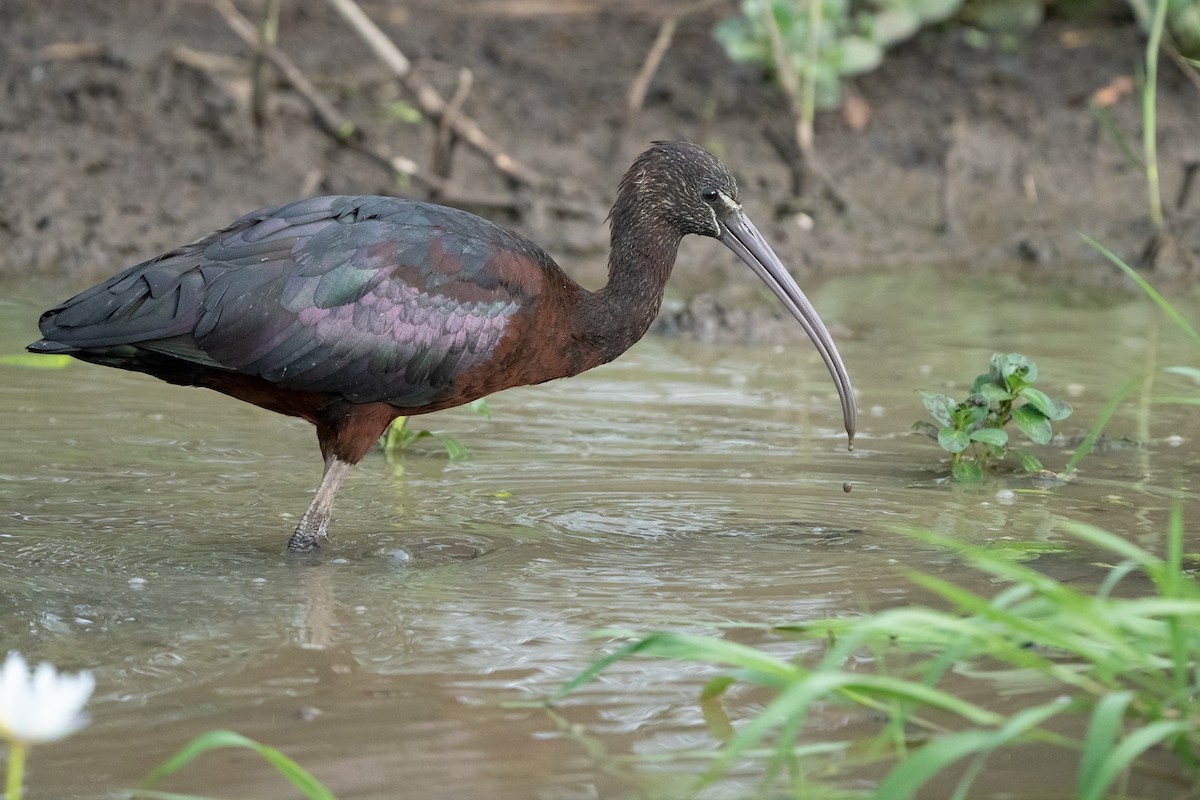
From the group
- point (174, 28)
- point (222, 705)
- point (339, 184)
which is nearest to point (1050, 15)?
point (339, 184)

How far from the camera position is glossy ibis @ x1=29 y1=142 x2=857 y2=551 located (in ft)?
16.6

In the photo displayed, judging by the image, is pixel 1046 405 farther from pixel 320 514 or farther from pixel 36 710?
pixel 36 710

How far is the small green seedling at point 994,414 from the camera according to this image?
19.1 ft

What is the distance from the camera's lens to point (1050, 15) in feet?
41.1

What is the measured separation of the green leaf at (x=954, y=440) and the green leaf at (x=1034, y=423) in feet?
0.73

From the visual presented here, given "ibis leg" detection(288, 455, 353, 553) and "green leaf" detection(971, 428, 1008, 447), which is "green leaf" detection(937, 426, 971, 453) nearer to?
"green leaf" detection(971, 428, 1008, 447)

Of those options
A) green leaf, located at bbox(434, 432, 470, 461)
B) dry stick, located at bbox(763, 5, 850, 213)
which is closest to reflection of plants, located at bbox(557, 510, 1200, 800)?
green leaf, located at bbox(434, 432, 470, 461)

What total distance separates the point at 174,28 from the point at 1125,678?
9690 millimetres

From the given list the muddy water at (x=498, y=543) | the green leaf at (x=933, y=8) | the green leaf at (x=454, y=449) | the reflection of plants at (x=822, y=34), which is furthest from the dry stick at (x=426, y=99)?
the green leaf at (x=454, y=449)

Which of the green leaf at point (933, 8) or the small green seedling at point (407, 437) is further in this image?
the green leaf at point (933, 8)

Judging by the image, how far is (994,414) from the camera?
610 cm

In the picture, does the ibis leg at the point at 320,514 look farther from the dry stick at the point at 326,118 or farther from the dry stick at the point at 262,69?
the dry stick at the point at 262,69

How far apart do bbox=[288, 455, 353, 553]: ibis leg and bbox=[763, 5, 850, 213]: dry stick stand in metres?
6.18

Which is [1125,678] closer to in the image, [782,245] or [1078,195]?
[782,245]
